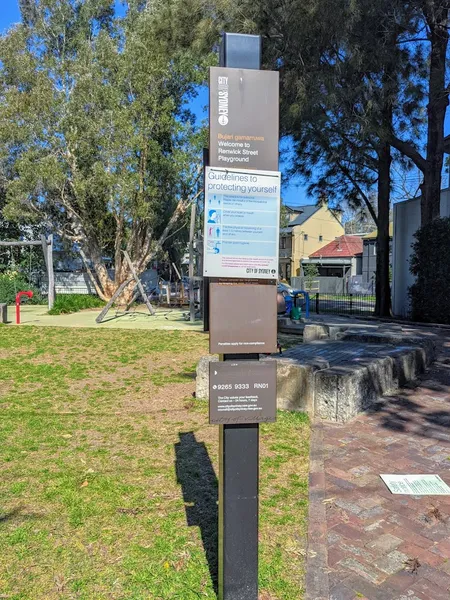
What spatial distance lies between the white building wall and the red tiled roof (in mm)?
28598

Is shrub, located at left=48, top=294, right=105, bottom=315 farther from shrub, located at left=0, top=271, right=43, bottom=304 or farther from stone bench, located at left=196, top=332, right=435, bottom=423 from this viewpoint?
stone bench, located at left=196, top=332, right=435, bottom=423

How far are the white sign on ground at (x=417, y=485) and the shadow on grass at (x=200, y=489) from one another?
123 cm

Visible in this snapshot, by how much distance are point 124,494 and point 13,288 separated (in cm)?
1972

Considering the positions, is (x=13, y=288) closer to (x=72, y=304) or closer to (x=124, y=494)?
(x=72, y=304)

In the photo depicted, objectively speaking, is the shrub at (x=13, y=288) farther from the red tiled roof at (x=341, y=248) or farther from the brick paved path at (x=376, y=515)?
the red tiled roof at (x=341, y=248)

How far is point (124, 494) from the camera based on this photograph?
3299mm

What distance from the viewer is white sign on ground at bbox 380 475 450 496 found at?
3.36 metres

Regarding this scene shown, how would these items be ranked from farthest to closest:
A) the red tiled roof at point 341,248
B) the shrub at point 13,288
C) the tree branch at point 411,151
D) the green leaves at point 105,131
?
the red tiled roof at point 341,248 < the shrub at point 13,288 < the green leaves at point 105,131 < the tree branch at point 411,151

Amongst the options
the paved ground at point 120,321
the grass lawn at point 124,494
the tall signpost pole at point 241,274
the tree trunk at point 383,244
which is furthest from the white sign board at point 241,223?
the tree trunk at point 383,244

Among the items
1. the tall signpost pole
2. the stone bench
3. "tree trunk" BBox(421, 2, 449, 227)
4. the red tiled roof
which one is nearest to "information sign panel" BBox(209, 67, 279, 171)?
the tall signpost pole

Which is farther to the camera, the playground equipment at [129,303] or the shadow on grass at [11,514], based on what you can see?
the playground equipment at [129,303]

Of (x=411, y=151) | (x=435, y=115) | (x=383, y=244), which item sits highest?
(x=435, y=115)

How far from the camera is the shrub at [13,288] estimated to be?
2070cm

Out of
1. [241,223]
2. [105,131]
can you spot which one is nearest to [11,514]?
[241,223]
